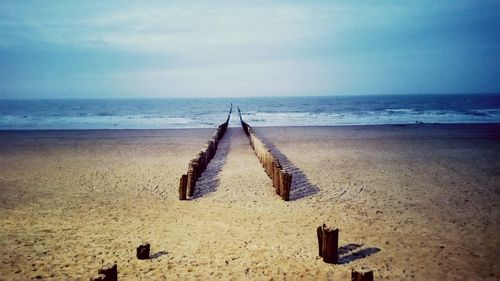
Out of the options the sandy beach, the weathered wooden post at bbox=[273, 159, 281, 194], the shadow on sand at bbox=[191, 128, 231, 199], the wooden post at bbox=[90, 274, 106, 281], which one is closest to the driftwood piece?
the shadow on sand at bbox=[191, 128, 231, 199]

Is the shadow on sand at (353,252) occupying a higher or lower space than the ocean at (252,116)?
lower

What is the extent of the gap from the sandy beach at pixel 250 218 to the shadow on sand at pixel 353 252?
0.02m

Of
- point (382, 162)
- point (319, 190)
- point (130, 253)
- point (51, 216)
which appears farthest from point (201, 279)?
point (382, 162)

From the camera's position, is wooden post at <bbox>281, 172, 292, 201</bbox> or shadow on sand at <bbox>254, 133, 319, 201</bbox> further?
shadow on sand at <bbox>254, 133, 319, 201</bbox>

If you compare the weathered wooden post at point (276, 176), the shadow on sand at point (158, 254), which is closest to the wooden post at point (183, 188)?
the weathered wooden post at point (276, 176)

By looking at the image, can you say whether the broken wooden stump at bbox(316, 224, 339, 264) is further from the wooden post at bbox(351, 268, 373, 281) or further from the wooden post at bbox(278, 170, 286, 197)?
the wooden post at bbox(278, 170, 286, 197)

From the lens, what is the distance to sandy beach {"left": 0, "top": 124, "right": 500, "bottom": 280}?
5566 mm

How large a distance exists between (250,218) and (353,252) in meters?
2.57

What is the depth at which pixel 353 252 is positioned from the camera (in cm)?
603

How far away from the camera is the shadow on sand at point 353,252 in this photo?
5.77m

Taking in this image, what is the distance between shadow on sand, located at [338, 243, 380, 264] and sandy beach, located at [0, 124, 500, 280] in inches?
0.7

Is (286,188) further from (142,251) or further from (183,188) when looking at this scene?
(142,251)

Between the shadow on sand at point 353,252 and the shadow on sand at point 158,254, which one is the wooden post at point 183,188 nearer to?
the shadow on sand at point 158,254

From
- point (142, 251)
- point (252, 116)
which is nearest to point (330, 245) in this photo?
point (142, 251)
